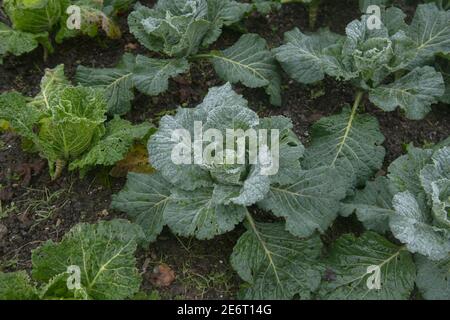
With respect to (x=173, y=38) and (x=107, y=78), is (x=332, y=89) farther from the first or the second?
(x=107, y=78)

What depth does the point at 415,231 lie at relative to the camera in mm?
2963

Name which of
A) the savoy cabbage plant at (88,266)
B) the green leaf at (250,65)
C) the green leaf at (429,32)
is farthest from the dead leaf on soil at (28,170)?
the green leaf at (429,32)

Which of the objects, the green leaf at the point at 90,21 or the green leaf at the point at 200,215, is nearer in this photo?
the green leaf at the point at 200,215

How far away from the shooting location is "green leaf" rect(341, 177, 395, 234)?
10.5 ft

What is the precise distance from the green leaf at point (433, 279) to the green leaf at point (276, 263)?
545 millimetres

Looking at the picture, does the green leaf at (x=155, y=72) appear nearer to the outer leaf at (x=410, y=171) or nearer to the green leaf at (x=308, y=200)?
the green leaf at (x=308, y=200)

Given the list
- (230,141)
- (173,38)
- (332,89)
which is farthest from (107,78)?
(332,89)

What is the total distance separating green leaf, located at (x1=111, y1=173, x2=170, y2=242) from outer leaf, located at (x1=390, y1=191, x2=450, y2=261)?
1.29 m

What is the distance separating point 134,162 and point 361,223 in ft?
4.79

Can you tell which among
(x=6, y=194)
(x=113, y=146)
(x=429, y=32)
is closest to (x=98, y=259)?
(x=113, y=146)

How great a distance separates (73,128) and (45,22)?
1.20m

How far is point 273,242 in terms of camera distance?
3.29 m

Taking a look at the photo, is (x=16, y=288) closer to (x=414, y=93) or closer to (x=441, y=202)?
Answer: (x=441, y=202)

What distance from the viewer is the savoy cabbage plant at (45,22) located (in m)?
4.08
